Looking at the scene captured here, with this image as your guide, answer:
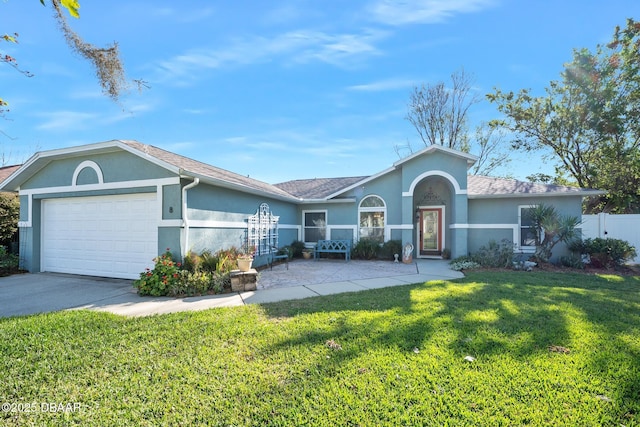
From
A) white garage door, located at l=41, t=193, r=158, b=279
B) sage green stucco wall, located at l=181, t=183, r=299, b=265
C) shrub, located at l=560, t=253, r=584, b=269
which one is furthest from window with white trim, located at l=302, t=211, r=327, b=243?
shrub, located at l=560, t=253, r=584, b=269

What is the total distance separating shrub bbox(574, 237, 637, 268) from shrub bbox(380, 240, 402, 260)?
6.67 metres

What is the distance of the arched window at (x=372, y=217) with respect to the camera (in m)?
13.5

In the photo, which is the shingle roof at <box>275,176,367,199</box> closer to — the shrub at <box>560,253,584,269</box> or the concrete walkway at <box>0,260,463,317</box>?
the concrete walkway at <box>0,260,463,317</box>

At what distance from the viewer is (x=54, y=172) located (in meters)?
9.34

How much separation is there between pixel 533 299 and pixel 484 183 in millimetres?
8949

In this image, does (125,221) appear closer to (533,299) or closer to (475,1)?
(533,299)

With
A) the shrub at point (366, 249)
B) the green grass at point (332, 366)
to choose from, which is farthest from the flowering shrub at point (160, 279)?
the shrub at point (366, 249)

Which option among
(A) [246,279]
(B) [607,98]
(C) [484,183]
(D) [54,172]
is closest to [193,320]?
(A) [246,279]

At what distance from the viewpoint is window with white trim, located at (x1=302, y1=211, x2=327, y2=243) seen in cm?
1445

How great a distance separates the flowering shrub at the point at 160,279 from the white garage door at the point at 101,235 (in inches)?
48.0

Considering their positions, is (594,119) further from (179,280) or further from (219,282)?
(179,280)

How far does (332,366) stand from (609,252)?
39.9 feet

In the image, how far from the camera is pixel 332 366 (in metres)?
3.21

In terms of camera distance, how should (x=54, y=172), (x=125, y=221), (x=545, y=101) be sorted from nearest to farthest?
(x=125, y=221) → (x=54, y=172) → (x=545, y=101)
